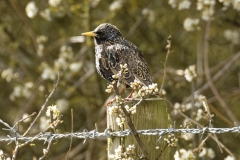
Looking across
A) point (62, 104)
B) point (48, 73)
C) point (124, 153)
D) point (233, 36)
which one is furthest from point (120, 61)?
point (62, 104)

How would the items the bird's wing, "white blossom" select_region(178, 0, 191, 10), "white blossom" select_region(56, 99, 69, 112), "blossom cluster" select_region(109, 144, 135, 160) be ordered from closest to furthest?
"blossom cluster" select_region(109, 144, 135, 160) → the bird's wing → "white blossom" select_region(178, 0, 191, 10) → "white blossom" select_region(56, 99, 69, 112)

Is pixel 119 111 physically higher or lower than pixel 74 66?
lower

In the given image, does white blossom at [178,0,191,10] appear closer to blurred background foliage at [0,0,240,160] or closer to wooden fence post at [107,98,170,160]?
blurred background foliage at [0,0,240,160]

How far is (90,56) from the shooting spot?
7941mm

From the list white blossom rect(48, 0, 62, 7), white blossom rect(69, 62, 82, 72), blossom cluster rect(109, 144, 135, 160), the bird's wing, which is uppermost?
white blossom rect(48, 0, 62, 7)

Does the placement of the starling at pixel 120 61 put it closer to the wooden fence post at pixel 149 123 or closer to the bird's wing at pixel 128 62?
the bird's wing at pixel 128 62

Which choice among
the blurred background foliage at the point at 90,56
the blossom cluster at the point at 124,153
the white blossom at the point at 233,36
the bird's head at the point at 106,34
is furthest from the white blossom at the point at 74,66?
the blossom cluster at the point at 124,153

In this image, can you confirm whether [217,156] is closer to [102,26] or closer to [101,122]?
[101,122]

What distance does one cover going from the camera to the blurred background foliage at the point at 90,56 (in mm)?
7727

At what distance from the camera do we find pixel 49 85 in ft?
28.7

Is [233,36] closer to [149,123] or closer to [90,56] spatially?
[90,56]

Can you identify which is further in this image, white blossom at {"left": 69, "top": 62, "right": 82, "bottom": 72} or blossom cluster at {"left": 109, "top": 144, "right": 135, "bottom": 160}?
white blossom at {"left": 69, "top": 62, "right": 82, "bottom": 72}

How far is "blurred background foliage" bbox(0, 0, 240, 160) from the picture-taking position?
7727 millimetres

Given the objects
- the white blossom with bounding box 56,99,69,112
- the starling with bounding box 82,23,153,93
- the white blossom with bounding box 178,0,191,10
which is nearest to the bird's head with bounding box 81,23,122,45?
the starling with bounding box 82,23,153,93
